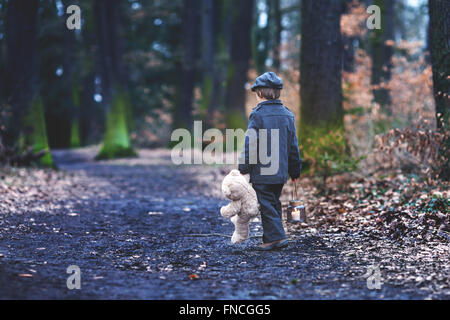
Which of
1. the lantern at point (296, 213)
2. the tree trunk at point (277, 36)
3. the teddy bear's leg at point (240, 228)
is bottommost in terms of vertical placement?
the teddy bear's leg at point (240, 228)

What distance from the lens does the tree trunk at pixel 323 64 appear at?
10.6m

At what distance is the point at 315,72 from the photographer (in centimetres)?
1066

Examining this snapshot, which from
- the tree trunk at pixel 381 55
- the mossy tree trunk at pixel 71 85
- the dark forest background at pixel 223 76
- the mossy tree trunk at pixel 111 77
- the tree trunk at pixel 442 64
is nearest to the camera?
the tree trunk at pixel 442 64

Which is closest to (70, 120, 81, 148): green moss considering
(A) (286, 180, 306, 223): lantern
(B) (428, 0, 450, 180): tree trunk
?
(B) (428, 0, 450, 180): tree trunk

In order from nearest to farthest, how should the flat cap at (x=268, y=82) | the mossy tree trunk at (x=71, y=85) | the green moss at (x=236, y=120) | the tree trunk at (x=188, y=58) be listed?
the flat cap at (x=268, y=82) → the green moss at (x=236, y=120) → the tree trunk at (x=188, y=58) → the mossy tree trunk at (x=71, y=85)

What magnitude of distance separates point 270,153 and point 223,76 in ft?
87.8

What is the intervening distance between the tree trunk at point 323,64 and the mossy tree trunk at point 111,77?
11937 mm

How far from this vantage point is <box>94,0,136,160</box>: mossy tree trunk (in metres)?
20.5

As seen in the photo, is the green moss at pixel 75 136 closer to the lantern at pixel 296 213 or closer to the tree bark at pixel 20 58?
the tree bark at pixel 20 58

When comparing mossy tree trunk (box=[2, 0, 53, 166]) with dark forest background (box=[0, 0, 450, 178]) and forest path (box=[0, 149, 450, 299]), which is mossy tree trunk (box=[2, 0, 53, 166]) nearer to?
dark forest background (box=[0, 0, 450, 178])

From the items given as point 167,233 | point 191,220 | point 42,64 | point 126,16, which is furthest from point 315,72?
point 42,64

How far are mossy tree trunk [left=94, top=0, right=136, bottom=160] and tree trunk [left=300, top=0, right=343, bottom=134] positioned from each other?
1194 cm

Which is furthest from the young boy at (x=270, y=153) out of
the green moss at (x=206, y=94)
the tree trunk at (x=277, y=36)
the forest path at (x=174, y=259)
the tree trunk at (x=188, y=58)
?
the tree trunk at (x=188, y=58)

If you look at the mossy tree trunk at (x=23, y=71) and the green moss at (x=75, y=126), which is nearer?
the mossy tree trunk at (x=23, y=71)
